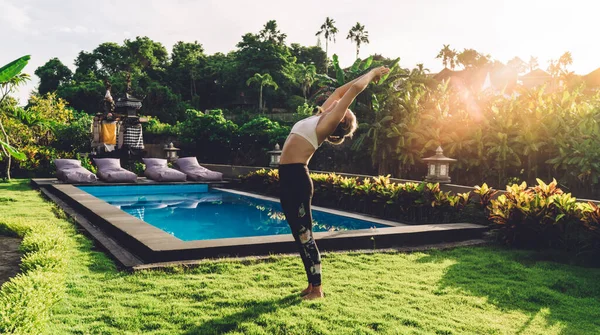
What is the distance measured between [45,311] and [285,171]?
198 cm

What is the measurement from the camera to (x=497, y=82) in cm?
5225

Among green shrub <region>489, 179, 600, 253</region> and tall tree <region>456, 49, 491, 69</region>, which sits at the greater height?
tall tree <region>456, 49, 491, 69</region>

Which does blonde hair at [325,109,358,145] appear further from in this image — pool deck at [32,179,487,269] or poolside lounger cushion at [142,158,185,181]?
poolside lounger cushion at [142,158,185,181]

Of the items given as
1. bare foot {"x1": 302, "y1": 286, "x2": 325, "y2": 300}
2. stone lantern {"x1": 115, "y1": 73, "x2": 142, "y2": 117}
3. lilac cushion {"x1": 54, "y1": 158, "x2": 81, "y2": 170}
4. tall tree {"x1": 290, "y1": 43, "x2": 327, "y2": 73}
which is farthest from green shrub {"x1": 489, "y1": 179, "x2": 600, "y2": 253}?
tall tree {"x1": 290, "y1": 43, "x2": 327, "y2": 73}

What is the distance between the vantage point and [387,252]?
19.6ft

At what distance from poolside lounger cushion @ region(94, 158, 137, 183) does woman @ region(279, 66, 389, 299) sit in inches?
544

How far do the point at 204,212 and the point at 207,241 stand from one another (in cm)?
699

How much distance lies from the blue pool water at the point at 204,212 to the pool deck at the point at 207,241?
2001 mm

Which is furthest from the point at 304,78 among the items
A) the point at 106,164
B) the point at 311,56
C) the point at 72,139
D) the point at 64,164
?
the point at 64,164

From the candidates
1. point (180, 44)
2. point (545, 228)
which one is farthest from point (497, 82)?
point (545, 228)

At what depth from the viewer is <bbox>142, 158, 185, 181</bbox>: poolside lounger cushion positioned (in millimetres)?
17016

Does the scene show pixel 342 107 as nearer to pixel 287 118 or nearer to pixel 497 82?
pixel 287 118

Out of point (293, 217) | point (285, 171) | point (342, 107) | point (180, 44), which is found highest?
point (180, 44)

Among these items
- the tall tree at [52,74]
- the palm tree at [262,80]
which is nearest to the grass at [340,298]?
the palm tree at [262,80]
